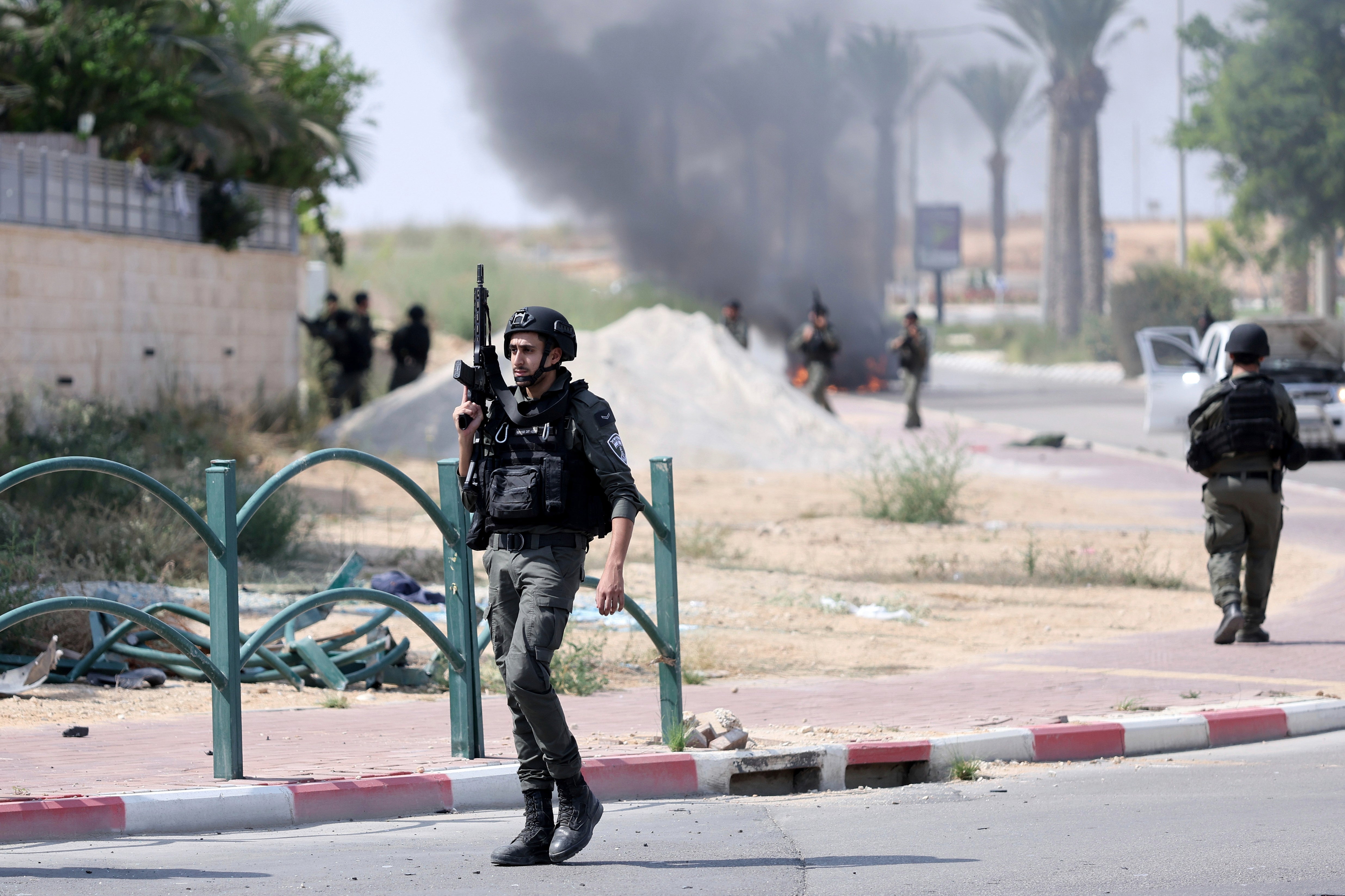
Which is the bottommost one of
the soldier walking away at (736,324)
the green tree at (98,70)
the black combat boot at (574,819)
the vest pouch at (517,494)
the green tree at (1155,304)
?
the black combat boot at (574,819)

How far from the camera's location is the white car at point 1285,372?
1897cm

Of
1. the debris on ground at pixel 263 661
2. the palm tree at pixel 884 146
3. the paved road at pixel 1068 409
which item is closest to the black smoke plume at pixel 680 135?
the palm tree at pixel 884 146

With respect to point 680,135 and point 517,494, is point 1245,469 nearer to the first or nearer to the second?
point 517,494

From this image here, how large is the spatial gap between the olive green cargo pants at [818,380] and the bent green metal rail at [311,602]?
54.0ft

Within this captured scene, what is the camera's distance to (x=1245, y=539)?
859 centimetres

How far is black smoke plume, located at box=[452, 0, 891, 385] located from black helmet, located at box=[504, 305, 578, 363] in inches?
1455

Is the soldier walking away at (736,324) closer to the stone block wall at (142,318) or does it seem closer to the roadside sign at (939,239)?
the stone block wall at (142,318)

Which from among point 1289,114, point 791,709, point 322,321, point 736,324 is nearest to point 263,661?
point 791,709

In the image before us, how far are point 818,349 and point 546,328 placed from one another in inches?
700

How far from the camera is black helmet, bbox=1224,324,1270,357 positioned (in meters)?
8.43

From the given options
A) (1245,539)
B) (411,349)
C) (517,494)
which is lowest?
(1245,539)

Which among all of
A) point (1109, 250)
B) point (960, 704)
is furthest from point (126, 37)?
point (1109, 250)

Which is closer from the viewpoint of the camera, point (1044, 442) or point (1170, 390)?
point (1170, 390)

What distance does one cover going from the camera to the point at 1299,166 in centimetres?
3406
